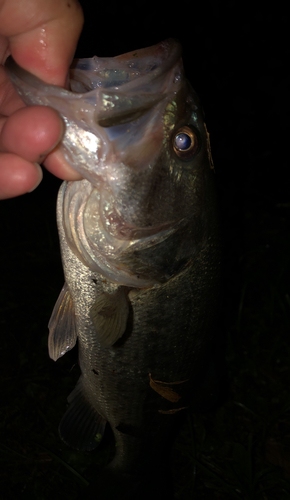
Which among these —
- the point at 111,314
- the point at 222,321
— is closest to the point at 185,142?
the point at 111,314

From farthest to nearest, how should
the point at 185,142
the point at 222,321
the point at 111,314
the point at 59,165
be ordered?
the point at 222,321 → the point at 111,314 → the point at 185,142 → the point at 59,165

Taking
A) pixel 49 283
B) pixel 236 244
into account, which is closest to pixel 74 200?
pixel 49 283

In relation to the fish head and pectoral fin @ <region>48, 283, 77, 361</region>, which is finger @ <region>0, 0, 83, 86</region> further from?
pectoral fin @ <region>48, 283, 77, 361</region>

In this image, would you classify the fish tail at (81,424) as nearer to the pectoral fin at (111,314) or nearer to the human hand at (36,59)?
the pectoral fin at (111,314)

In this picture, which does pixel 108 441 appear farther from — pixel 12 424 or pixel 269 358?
pixel 269 358

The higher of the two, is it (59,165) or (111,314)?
(59,165)

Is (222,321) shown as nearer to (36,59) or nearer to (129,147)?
(129,147)

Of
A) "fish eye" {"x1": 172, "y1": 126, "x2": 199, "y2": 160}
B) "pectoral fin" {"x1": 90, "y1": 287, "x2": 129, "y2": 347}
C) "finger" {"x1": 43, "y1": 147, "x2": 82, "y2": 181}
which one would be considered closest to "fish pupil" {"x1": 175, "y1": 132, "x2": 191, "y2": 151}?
"fish eye" {"x1": 172, "y1": 126, "x2": 199, "y2": 160}
